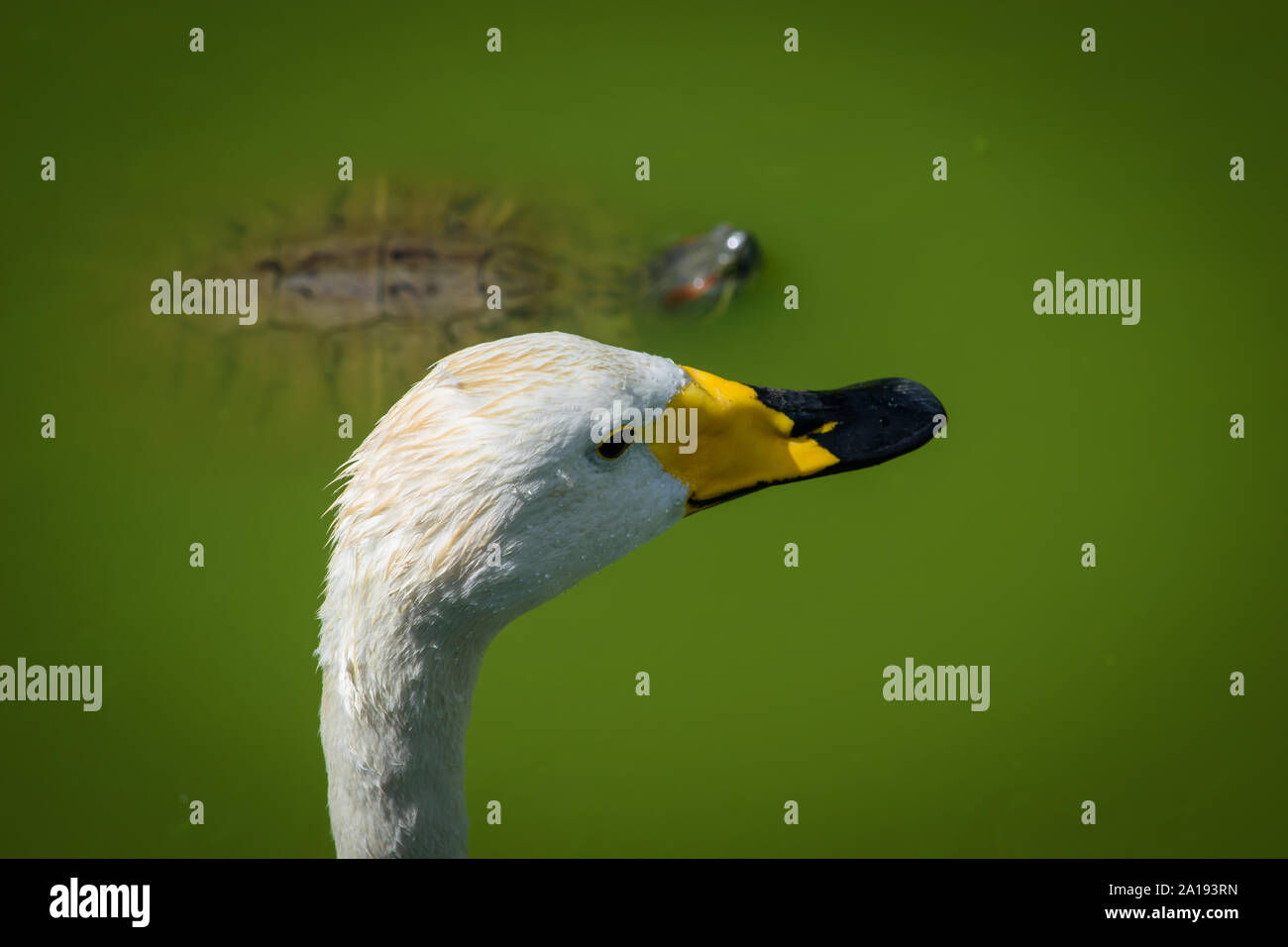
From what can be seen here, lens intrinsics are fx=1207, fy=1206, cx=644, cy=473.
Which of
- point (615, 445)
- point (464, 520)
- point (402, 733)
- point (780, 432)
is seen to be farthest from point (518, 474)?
point (780, 432)

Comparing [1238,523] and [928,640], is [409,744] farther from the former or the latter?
[1238,523]

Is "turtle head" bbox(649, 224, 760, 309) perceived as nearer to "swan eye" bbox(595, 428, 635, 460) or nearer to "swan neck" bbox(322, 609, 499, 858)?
"swan eye" bbox(595, 428, 635, 460)

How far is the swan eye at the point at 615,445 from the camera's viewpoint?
3020 millimetres

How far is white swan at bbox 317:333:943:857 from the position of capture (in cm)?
280

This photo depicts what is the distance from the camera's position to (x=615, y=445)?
10.0 ft

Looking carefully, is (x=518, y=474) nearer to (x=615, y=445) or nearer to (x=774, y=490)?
(x=615, y=445)

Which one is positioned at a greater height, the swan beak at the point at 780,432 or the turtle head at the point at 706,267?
the turtle head at the point at 706,267

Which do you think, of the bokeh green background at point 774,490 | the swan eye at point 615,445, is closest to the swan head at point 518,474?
the swan eye at point 615,445

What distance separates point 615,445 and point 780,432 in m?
0.66

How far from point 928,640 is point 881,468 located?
2.99 feet

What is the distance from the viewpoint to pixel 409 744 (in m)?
3.11

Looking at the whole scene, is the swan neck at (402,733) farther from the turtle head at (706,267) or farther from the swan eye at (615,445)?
the turtle head at (706,267)

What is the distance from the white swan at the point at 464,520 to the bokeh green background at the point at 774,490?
6.29 feet

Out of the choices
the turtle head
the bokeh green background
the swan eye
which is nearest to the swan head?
the swan eye
